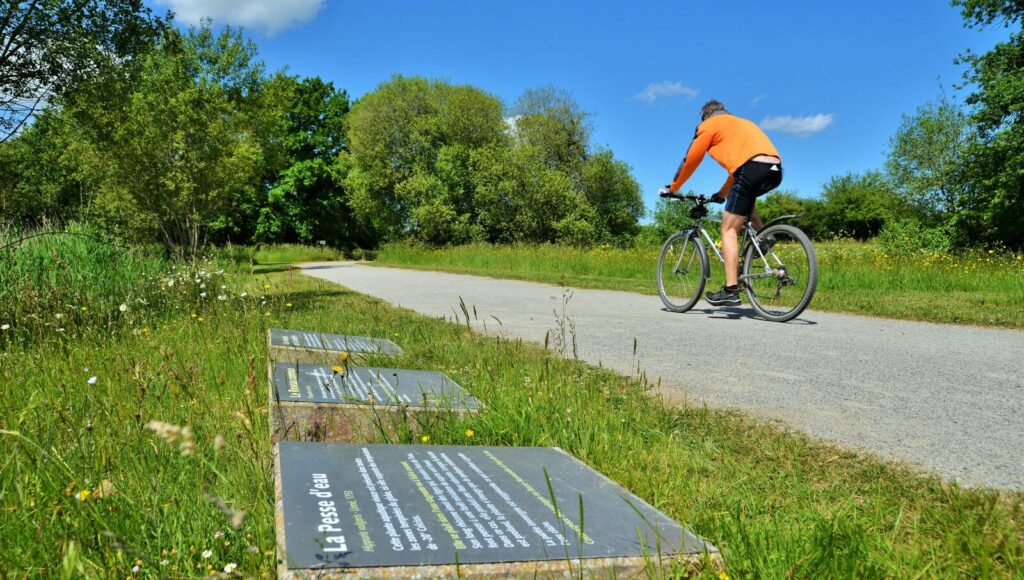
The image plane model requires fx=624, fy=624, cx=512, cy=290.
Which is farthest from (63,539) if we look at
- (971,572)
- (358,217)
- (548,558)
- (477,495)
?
(358,217)

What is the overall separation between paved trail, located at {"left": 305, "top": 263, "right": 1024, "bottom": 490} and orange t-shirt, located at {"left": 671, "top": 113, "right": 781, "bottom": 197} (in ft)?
5.58

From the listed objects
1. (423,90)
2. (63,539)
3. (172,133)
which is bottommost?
(63,539)

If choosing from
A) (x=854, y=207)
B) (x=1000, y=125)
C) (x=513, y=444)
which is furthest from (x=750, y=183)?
(x=854, y=207)

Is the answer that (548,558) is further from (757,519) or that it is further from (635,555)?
(757,519)

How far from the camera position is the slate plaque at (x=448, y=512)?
1370 millimetres

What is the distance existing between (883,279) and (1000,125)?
21.1m

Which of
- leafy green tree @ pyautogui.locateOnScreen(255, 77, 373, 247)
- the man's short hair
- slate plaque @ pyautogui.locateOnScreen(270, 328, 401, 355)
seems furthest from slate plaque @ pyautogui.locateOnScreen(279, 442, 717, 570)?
leafy green tree @ pyautogui.locateOnScreen(255, 77, 373, 247)

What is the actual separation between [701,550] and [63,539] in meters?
1.67

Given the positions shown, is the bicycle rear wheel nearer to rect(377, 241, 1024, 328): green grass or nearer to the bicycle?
the bicycle

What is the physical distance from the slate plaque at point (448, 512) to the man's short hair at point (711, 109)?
226 inches

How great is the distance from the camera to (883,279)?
10617 millimetres

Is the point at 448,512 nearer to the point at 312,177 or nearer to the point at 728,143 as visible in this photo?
the point at 728,143

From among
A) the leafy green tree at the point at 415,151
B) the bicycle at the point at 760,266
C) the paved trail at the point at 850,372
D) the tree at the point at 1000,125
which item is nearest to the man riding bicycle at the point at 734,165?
the bicycle at the point at 760,266

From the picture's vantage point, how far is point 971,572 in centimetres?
144
